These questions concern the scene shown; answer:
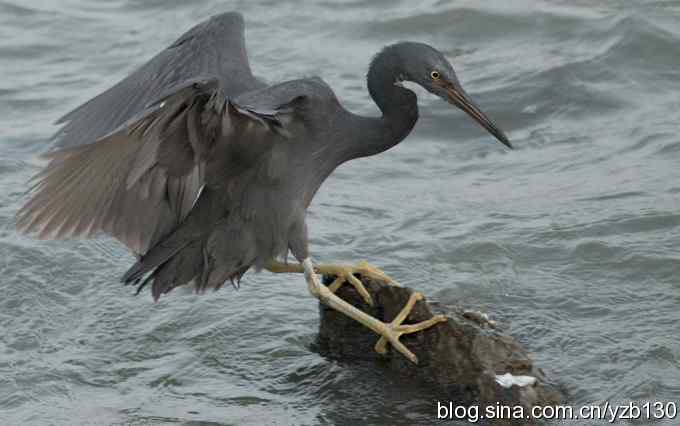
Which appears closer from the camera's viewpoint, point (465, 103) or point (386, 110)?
point (465, 103)

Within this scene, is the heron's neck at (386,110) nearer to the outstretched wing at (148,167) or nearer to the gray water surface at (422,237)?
the outstretched wing at (148,167)

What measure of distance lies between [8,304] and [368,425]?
2.08m

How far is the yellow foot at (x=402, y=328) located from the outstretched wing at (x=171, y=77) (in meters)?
1.23

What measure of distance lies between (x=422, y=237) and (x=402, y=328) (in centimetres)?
159

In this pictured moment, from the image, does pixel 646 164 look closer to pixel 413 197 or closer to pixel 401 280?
pixel 413 197

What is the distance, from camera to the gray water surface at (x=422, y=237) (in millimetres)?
5105

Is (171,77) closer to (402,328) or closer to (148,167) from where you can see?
(148,167)

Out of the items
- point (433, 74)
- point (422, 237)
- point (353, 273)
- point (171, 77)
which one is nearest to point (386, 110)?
point (433, 74)

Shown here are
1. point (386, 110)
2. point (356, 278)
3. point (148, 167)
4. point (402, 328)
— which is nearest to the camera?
point (148, 167)

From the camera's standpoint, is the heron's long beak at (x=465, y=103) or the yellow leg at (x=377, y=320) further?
the heron's long beak at (x=465, y=103)

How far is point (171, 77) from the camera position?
5.63 m

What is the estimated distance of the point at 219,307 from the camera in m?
5.90

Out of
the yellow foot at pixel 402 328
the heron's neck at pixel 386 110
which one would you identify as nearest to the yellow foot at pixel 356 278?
the yellow foot at pixel 402 328

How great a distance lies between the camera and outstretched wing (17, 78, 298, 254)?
4488mm
